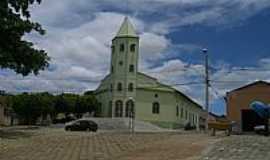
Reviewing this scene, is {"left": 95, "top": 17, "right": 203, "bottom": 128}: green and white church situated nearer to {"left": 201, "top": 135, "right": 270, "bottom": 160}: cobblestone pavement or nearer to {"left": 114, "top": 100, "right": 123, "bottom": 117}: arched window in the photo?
{"left": 114, "top": 100, "right": 123, "bottom": 117}: arched window

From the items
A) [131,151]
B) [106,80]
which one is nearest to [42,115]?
[106,80]

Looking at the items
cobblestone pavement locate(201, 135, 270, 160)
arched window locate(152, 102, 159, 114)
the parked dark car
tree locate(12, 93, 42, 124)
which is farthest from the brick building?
arched window locate(152, 102, 159, 114)

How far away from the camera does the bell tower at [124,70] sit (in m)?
83.1

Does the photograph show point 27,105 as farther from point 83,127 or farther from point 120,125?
point 83,127

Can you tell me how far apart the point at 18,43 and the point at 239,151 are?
68.6ft

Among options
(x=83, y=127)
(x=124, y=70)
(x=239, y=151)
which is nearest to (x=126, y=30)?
(x=124, y=70)

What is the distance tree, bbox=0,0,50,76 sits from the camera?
33.9m

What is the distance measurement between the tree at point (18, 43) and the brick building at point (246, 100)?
800 inches

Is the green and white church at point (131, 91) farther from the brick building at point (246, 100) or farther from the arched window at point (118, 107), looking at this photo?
the brick building at point (246, 100)

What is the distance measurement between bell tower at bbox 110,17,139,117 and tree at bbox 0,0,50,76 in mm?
46474

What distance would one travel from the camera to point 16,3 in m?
33.9

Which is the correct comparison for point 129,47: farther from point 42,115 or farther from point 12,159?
point 12,159

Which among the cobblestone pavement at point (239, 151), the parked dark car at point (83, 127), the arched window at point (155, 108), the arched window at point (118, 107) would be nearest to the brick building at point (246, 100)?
the parked dark car at point (83, 127)

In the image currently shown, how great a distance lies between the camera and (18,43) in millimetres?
35219
